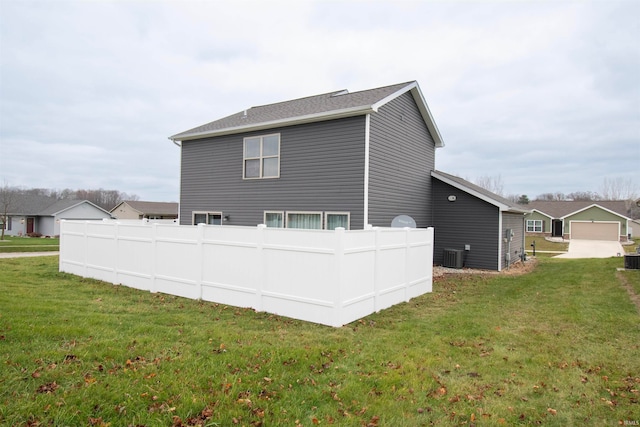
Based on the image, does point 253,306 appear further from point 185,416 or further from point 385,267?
point 185,416

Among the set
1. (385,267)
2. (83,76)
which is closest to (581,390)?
(385,267)

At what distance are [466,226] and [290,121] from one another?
7.89m

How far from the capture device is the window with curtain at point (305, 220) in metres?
11.9


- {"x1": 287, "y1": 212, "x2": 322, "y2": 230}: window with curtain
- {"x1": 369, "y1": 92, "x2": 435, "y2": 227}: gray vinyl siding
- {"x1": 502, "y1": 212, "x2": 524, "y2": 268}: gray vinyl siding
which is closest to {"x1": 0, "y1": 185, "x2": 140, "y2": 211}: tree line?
{"x1": 287, "y1": 212, "x2": 322, "y2": 230}: window with curtain

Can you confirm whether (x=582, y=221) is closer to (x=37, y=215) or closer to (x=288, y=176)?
(x=288, y=176)

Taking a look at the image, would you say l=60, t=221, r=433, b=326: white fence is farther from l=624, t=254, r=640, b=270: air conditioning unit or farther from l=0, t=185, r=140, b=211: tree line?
l=0, t=185, r=140, b=211: tree line

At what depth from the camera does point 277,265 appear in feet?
22.1

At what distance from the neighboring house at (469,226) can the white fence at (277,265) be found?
5.59m

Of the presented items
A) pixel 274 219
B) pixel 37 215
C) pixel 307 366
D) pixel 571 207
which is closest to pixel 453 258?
pixel 274 219

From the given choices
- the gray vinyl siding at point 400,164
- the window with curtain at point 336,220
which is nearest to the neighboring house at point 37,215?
the window with curtain at point 336,220

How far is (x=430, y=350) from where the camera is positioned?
503 cm

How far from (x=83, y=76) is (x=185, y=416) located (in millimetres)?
18913

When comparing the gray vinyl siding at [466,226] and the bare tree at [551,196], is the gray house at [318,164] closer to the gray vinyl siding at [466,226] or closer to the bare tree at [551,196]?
the gray vinyl siding at [466,226]

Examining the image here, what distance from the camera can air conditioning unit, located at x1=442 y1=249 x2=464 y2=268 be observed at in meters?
14.0
